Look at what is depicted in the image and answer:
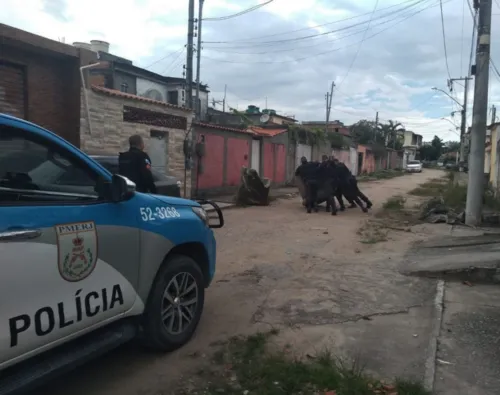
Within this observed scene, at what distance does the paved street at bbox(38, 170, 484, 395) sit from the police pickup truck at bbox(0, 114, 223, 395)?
346mm

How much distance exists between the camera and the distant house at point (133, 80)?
3247 centimetres

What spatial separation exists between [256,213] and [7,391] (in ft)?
36.3

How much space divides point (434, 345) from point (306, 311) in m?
1.36

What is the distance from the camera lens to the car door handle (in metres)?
2.32

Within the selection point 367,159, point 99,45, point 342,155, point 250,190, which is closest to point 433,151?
point 367,159

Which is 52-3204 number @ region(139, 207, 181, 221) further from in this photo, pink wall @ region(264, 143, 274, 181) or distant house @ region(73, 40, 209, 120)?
distant house @ region(73, 40, 209, 120)

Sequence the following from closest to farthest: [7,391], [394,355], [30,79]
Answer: [7,391]
[394,355]
[30,79]

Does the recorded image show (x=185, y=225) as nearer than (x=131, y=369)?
No

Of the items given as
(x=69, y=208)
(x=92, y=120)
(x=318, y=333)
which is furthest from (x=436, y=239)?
(x=92, y=120)

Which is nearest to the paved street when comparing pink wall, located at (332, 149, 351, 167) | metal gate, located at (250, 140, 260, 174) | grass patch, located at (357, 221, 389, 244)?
grass patch, located at (357, 221, 389, 244)

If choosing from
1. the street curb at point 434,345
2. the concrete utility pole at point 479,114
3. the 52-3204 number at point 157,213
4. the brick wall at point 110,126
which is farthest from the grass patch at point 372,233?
the brick wall at point 110,126

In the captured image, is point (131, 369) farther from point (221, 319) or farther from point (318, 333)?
point (318, 333)

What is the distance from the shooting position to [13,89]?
10.1m

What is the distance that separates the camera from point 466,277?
6.09 meters
